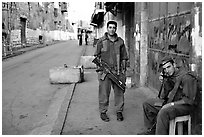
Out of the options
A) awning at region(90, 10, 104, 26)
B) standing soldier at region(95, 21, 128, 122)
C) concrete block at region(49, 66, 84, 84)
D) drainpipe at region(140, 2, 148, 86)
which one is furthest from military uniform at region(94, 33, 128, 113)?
awning at region(90, 10, 104, 26)

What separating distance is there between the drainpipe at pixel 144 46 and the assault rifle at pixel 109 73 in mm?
3108

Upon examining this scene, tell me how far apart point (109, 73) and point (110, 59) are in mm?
263

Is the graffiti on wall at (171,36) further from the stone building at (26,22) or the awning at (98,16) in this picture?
the stone building at (26,22)

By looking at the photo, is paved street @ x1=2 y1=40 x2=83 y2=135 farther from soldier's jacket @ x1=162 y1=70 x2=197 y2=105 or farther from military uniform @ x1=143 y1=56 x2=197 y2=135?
soldier's jacket @ x1=162 y1=70 x2=197 y2=105

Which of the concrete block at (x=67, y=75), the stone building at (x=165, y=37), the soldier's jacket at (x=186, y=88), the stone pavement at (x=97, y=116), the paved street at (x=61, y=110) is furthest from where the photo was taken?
the concrete block at (x=67, y=75)

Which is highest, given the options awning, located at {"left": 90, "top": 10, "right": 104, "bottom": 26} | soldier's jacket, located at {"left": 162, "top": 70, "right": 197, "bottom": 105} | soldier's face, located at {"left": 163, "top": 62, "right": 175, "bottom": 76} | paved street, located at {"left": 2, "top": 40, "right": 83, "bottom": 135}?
awning, located at {"left": 90, "top": 10, "right": 104, "bottom": 26}

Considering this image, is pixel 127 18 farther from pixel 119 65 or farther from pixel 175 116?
pixel 175 116

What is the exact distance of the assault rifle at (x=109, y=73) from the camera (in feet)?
16.9

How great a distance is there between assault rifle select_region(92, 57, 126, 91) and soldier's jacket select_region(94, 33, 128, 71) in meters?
0.07

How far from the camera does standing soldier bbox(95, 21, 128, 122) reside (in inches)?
203

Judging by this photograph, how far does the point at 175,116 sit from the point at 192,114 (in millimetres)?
466

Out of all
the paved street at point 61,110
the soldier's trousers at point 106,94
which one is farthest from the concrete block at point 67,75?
the soldier's trousers at point 106,94

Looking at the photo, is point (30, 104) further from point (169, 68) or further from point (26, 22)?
point (26, 22)

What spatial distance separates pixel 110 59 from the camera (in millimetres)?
5227
